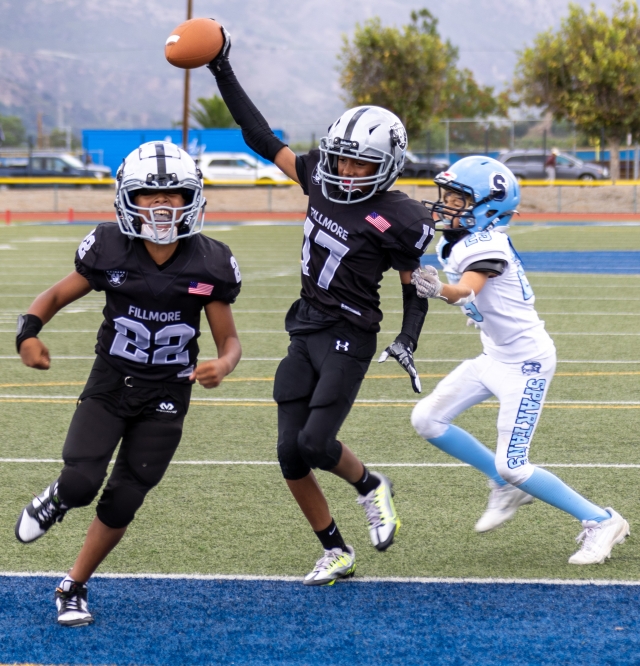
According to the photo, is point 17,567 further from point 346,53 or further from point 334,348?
point 346,53

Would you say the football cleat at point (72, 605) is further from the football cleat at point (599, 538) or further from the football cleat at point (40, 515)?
the football cleat at point (599, 538)

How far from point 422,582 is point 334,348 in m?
1.00

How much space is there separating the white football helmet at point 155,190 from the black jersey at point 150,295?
0.34ft

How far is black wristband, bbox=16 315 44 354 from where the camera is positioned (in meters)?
3.80

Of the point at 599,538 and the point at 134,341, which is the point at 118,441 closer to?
the point at 134,341

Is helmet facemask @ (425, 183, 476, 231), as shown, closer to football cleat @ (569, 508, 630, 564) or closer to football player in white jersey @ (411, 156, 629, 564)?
football player in white jersey @ (411, 156, 629, 564)

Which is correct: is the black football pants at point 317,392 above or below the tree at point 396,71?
below

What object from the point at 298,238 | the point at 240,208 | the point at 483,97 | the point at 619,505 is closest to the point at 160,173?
the point at 619,505

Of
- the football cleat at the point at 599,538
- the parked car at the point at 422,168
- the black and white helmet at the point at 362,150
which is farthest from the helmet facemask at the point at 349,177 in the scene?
the parked car at the point at 422,168

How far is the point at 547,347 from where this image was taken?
4.55 meters

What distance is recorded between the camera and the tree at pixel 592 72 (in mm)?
37719

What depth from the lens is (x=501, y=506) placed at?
15.3ft

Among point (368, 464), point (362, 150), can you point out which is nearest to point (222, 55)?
point (362, 150)

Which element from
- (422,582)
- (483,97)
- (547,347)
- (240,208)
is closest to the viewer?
(422,582)
